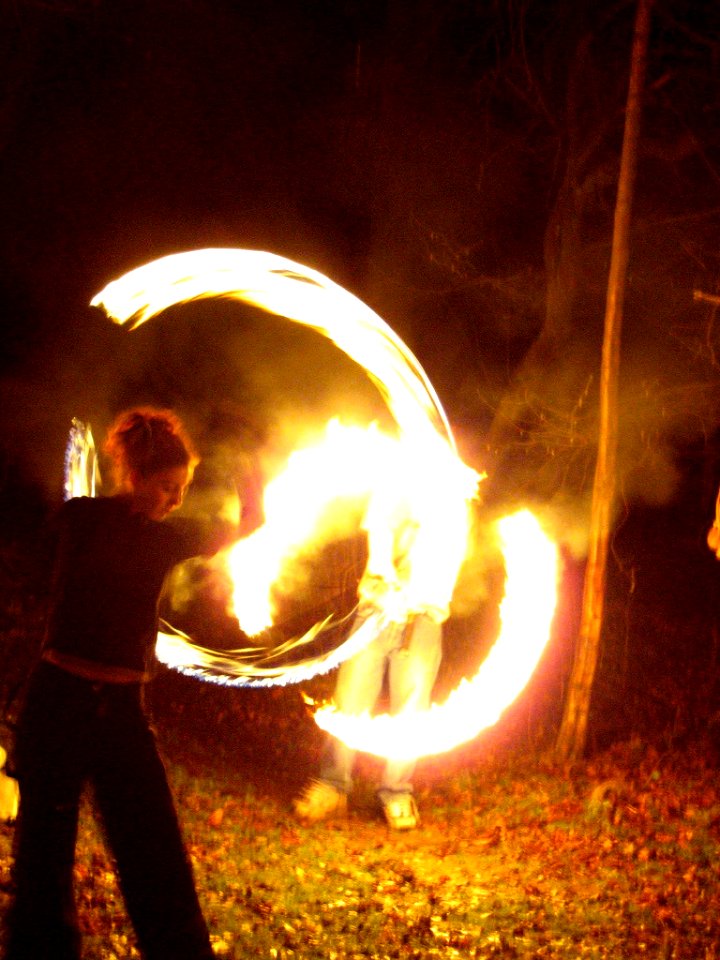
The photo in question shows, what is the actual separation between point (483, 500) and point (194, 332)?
482 centimetres

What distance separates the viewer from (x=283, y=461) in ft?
25.5

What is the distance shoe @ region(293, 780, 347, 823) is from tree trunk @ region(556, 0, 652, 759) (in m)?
1.93

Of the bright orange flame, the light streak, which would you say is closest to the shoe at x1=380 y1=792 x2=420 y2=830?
the bright orange flame

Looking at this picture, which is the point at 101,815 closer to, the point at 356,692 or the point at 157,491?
the point at 157,491

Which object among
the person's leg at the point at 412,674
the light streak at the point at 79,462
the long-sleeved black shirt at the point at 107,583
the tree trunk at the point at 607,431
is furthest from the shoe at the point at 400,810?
the long-sleeved black shirt at the point at 107,583

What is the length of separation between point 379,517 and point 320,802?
1.64 meters

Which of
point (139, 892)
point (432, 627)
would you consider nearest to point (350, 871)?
point (432, 627)

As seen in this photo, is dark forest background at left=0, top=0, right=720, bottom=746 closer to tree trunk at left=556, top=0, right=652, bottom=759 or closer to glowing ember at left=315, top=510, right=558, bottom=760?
tree trunk at left=556, top=0, right=652, bottom=759

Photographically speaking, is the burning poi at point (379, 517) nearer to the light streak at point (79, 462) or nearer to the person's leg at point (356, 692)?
the person's leg at point (356, 692)

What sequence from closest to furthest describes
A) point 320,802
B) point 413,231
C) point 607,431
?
point 320,802, point 607,431, point 413,231

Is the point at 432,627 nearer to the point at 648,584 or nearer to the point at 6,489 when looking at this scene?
the point at 6,489

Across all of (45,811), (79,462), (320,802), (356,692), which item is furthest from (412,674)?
(45,811)

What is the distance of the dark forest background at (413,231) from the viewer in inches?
393

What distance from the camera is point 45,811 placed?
326 cm
